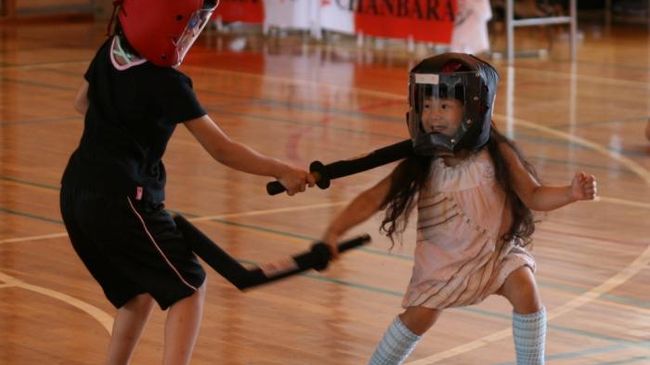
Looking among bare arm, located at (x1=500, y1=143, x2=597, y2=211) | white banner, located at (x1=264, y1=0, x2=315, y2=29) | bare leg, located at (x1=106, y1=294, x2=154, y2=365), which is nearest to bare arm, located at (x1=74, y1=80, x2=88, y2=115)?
bare leg, located at (x1=106, y1=294, x2=154, y2=365)

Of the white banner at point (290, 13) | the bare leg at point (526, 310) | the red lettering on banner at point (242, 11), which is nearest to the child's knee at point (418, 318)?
the bare leg at point (526, 310)

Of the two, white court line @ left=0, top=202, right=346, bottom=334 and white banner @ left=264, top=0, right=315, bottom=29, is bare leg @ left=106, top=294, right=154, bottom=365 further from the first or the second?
white banner @ left=264, top=0, right=315, bottom=29

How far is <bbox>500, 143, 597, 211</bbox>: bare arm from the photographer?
143 inches

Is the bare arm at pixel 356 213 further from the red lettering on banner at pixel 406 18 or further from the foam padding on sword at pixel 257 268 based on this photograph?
the red lettering on banner at pixel 406 18

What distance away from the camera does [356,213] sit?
379 cm

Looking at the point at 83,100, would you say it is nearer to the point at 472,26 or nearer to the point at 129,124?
the point at 129,124

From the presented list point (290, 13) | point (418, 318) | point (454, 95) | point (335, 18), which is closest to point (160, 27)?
point (454, 95)

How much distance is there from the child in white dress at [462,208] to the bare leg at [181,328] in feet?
1.42

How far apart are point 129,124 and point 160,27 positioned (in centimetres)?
27

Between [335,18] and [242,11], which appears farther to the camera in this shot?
[242,11]

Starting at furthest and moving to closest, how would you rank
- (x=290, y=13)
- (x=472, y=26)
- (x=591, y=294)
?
(x=290, y=13)
(x=472, y=26)
(x=591, y=294)

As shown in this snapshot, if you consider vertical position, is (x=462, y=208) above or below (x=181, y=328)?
above

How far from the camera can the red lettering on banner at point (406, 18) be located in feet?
43.9

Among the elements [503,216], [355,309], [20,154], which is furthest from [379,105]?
[503,216]
